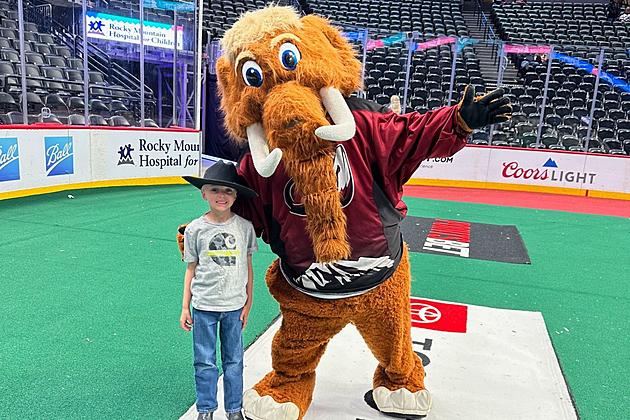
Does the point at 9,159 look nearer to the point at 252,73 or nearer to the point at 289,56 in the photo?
the point at 252,73

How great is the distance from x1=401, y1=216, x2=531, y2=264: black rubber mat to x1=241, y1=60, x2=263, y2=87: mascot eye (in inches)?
157

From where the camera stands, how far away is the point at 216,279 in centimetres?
212

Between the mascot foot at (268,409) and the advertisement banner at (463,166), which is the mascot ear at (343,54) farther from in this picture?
the advertisement banner at (463,166)

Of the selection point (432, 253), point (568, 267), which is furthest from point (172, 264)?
point (568, 267)

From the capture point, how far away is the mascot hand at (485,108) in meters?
1.83

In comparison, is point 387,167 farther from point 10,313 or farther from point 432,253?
point 432,253

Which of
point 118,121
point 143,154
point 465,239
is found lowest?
point 465,239

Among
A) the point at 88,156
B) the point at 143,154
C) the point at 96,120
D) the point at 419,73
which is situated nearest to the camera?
the point at 88,156

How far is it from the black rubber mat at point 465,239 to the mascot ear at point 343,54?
12.3ft

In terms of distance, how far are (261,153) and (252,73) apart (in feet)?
0.97

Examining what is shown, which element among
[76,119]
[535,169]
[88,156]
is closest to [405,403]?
[88,156]

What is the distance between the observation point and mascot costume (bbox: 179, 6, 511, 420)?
Result: 1874 millimetres

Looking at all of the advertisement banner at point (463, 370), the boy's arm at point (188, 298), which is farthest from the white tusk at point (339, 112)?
the advertisement banner at point (463, 370)

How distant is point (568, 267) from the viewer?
207 inches
